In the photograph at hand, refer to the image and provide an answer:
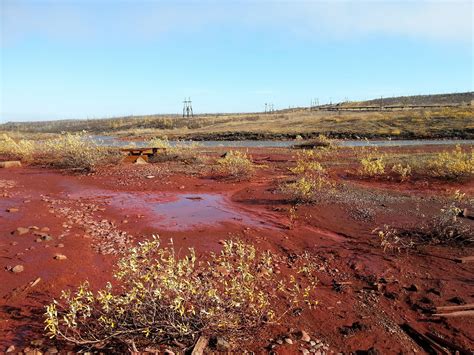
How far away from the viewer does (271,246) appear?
286 inches

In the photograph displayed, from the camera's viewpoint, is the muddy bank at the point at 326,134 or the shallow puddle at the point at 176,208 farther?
the muddy bank at the point at 326,134

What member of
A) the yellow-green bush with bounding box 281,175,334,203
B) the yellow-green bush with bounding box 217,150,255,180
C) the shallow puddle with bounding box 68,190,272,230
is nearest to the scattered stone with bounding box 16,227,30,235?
the shallow puddle with bounding box 68,190,272,230

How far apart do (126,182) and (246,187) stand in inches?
166

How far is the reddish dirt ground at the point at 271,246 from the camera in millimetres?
4715

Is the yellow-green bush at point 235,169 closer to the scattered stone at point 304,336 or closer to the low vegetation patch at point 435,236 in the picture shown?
the low vegetation patch at point 435,236

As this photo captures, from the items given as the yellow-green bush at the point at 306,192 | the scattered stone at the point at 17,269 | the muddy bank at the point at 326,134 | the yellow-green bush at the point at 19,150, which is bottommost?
the muddy bank at the point at 326,134

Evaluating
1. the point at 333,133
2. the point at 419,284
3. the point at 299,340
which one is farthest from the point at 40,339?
the point at 333,133

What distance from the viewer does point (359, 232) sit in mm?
8195

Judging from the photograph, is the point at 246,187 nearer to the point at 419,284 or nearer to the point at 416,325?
the point at 419,284

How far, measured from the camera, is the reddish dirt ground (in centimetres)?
471

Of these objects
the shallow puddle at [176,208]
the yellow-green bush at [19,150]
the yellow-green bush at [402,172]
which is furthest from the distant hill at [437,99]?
the shallow puddle at [176,208]

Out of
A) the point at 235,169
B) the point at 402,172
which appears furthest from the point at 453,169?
the point at 235,169

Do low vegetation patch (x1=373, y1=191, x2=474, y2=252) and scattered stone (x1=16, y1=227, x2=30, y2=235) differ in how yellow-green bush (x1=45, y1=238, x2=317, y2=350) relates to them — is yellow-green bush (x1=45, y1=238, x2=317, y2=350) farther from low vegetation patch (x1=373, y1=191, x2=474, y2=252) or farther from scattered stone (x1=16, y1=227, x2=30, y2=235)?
low vegetation patch (x1=373, y1=191, x2=474, y2=252)

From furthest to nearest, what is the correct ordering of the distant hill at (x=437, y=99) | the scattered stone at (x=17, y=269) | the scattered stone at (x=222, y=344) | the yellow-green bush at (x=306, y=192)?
the distant hill at (x=437, y=99) → the yellow-green bush at (x=306, y=192) → the scattered stone at (x=17, y=269) → the scattered stone at (x=222, y=344)
